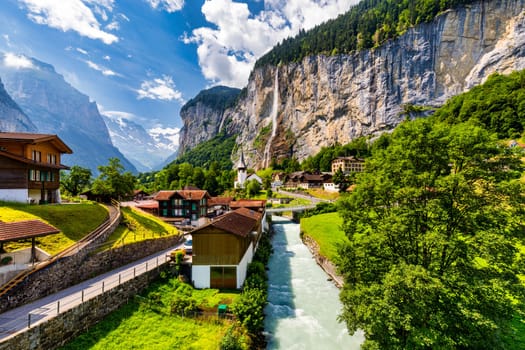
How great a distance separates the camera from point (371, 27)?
112375 millimetres

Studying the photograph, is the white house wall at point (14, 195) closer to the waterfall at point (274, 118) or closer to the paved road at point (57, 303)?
the paved road at point (57, 303)

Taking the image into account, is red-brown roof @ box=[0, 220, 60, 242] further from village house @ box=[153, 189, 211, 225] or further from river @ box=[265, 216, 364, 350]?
village house @ box=[153, 189, 211, 225]

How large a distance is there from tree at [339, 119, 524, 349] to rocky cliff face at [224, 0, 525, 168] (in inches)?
4036

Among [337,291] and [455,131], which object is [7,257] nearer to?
[337,291]

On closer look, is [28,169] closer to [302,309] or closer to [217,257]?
[217,257]

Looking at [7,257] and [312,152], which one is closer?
[7,257]

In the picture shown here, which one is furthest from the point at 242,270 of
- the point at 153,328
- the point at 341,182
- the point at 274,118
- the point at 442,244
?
the point at 274,118

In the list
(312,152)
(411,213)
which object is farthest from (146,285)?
(312,152)

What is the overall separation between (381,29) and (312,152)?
65.1m

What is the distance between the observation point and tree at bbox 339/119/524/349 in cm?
941

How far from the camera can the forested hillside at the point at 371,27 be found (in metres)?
96.8

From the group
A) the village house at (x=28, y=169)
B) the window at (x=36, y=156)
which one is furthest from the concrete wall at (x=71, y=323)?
the window at (x=36, y=156)

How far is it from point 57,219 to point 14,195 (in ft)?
15.2

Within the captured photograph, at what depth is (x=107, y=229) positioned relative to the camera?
2414cm
